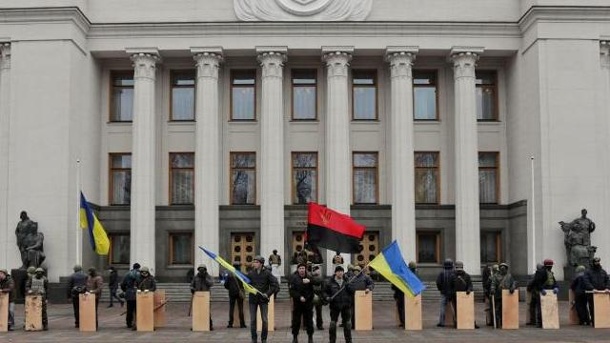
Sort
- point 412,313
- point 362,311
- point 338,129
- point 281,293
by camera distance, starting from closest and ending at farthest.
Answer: point 362,311 < point 412,313 < point 281,293 < point 338,129

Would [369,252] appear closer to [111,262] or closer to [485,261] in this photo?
[485,261]

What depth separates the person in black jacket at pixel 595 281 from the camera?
2411 cm

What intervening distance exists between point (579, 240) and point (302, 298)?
67.3 ft

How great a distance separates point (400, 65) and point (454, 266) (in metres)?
16.5

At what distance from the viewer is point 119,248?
4147 cm

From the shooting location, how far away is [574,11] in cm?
3816

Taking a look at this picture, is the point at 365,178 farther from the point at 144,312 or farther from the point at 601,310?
the point at 144,312

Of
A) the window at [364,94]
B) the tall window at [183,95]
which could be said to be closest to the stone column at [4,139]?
the tall window at [183,95]

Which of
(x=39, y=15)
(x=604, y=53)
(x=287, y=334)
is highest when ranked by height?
(x=39, y=15)

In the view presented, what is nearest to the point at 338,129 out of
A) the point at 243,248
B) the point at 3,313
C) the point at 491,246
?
the point at 243,248

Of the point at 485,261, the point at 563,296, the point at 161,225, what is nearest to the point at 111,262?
the point at 161,225

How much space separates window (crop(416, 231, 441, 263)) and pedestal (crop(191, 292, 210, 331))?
19.7 metres

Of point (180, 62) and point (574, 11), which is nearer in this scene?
point (574, 11)

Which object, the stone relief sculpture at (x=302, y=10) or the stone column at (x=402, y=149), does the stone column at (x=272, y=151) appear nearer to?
the stone relief sculpture at (x=302, y=10)
